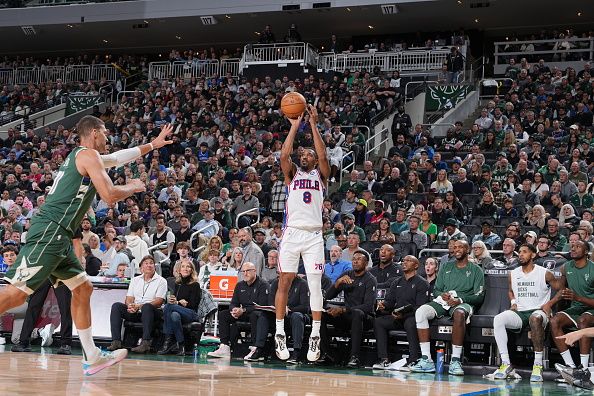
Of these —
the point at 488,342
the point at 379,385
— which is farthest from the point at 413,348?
the point at 379,385

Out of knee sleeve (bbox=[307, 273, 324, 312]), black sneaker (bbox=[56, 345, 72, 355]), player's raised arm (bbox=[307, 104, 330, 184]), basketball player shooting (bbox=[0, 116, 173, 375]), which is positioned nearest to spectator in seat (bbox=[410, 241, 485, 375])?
knee sleeve (bbox=[307, 273, 324, 312])

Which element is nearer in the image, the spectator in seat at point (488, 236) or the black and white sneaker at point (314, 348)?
the black and white sneaker at point (314, 348)

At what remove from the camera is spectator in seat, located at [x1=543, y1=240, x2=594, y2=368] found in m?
9.38

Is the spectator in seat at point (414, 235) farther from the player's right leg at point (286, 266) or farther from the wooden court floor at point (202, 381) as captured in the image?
the player's right leg at point (286, 266)

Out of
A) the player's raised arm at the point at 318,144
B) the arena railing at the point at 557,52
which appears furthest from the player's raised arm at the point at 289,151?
the arena railing at the point at 557,52

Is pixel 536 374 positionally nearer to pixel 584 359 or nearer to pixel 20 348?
pixel 584 359

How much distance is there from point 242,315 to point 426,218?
4.60 m

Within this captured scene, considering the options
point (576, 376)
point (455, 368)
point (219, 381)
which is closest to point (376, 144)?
point (455, 368)

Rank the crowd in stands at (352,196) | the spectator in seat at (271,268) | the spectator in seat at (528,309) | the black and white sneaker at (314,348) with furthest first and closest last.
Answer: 1. the spectator in seat at (271,268)
2. the crowd in stands at (352,196)
3. the spectator in seat at (528,309)
4. the black and white sneaker at (314,348)

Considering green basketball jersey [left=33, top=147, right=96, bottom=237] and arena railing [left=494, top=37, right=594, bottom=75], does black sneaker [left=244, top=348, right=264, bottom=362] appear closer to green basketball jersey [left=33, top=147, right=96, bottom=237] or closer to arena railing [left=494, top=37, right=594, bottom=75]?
green basketball jersey [left=33, top=147, right=96, bottom=237]

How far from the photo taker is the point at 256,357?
10680mm

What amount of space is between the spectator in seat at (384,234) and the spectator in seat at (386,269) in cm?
226

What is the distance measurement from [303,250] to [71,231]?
9.71 ft

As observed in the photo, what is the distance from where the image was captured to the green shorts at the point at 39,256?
688 cm
